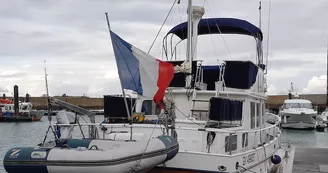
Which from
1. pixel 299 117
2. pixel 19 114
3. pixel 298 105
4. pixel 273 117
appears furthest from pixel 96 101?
pixel 273 117

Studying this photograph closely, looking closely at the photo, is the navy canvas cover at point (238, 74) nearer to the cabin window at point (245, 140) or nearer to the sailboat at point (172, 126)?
the sailboat at point (172, 126)

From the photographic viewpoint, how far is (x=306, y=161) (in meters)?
18.3

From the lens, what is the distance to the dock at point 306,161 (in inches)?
637

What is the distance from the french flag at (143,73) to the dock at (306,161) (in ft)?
26.5

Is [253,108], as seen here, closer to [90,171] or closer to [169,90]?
[169,90]

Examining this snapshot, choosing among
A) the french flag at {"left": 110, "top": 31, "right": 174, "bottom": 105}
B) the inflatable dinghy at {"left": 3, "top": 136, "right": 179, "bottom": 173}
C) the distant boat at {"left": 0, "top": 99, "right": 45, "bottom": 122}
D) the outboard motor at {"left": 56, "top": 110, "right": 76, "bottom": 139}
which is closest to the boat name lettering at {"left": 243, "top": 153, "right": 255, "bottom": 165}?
the french flag at {"left": 110, "top": 31, "right": 174, "bottom": 105}

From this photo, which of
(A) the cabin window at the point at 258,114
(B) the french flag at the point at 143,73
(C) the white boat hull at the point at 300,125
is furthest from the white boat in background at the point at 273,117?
(C) the white boat hull at the point at 300,125

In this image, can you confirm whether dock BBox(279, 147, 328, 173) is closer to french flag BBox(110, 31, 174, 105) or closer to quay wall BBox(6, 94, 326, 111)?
french flag BBox(110, 31, 174, 105)

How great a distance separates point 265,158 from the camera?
1384 cm

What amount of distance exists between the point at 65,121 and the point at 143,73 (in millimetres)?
3104

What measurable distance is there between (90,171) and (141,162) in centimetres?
113

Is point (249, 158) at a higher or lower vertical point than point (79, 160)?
lower

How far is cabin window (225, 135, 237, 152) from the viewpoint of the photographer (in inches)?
403

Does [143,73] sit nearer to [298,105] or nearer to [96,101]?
[298,105]
